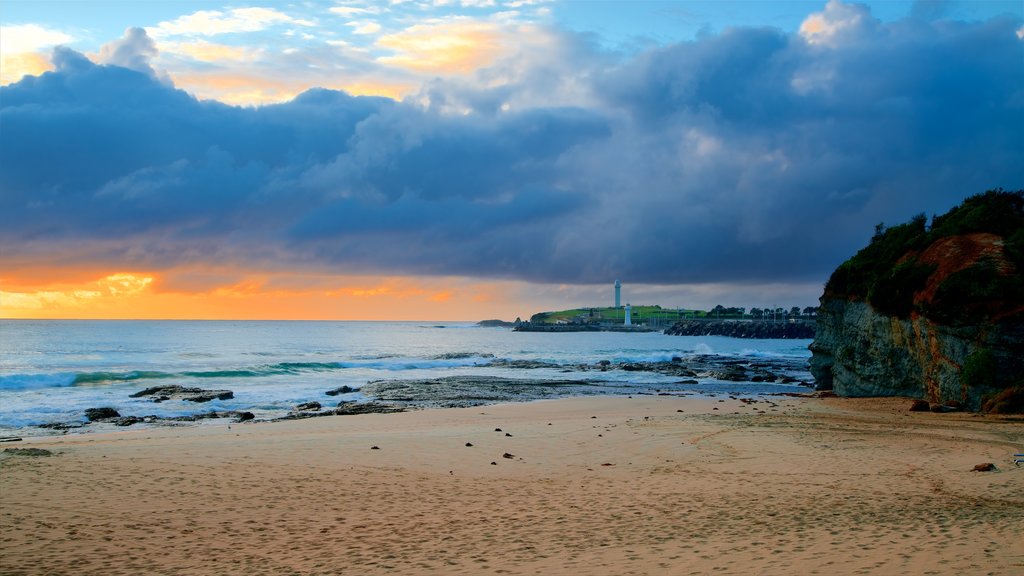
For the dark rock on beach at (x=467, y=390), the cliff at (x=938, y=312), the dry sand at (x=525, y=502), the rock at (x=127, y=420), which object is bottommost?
the dark rock on beach at (x=467, y=390)

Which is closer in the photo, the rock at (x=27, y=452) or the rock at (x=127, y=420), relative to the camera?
the rock at (x=27, y=452)

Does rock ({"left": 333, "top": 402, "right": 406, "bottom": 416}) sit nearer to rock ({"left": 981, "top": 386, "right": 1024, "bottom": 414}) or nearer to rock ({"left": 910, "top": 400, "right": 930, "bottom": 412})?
rock ({"left": 910, "top": 400, "right": 930, "bottom": 412})

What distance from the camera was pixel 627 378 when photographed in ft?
172

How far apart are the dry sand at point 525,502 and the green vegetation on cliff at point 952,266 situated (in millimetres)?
5957

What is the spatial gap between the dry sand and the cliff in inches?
166

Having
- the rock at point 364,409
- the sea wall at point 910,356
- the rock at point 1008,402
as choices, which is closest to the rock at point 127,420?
the rock at point 364,409

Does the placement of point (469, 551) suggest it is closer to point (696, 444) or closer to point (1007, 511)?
point (1007, 511)

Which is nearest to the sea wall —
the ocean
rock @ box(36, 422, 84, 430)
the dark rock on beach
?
the ocean

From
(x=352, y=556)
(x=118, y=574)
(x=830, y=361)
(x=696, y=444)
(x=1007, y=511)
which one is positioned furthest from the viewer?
(x=830, y=361)

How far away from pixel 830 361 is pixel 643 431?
2353 centimetres

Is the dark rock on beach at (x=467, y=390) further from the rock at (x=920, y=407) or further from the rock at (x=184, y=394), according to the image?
the rock at (x=920, y=407)

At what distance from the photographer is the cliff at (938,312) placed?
80.5 ft

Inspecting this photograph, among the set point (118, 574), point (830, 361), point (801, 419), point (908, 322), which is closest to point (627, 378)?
point (830, 361)

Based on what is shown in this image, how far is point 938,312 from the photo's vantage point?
26656mm
